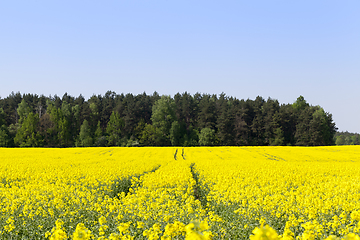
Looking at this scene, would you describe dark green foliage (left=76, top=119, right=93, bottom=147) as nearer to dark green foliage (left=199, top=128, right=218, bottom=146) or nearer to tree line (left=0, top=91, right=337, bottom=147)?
tree line (left=0, top=91, right=337, bottom=147)

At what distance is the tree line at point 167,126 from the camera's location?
70562 millimetres

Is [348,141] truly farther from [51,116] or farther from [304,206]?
[304,206]

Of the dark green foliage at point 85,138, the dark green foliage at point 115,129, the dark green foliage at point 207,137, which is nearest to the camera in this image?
the dark green foliage at point 85,138

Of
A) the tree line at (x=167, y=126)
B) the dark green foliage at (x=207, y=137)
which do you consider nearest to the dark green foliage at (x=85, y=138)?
the tree line at (x=167, y=126)

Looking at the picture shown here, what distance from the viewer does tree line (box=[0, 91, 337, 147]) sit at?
70.6 m

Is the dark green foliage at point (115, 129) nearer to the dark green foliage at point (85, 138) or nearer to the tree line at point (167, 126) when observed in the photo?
the tree line at point (167, 126)

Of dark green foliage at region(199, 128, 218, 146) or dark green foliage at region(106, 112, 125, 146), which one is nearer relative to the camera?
dark green foliage at region(199, 128, 218, 146)

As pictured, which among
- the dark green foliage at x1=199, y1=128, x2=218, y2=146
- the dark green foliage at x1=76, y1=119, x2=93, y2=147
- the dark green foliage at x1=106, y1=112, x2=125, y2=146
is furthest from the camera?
the dark green foliage at x1=106, y1=112, x2=125, y2=146

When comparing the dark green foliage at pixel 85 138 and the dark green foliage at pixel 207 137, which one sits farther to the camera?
the dark green foliage at pixel 207 137

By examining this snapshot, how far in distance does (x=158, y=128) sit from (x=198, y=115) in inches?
556

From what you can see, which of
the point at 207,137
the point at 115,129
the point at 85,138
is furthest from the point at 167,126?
the point at 85,138

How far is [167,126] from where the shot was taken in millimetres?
74250

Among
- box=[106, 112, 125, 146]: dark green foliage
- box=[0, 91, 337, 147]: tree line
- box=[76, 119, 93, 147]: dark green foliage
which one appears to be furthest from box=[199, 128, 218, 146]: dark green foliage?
box=[76, 119, 93, 147]: dark green foliage

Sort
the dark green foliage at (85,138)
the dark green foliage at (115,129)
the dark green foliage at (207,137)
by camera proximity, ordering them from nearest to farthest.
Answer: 1. the dark green foliage at (85,138)
2. the dark green foliage at (207,137)
3. the dark green foliage at (115,129)
